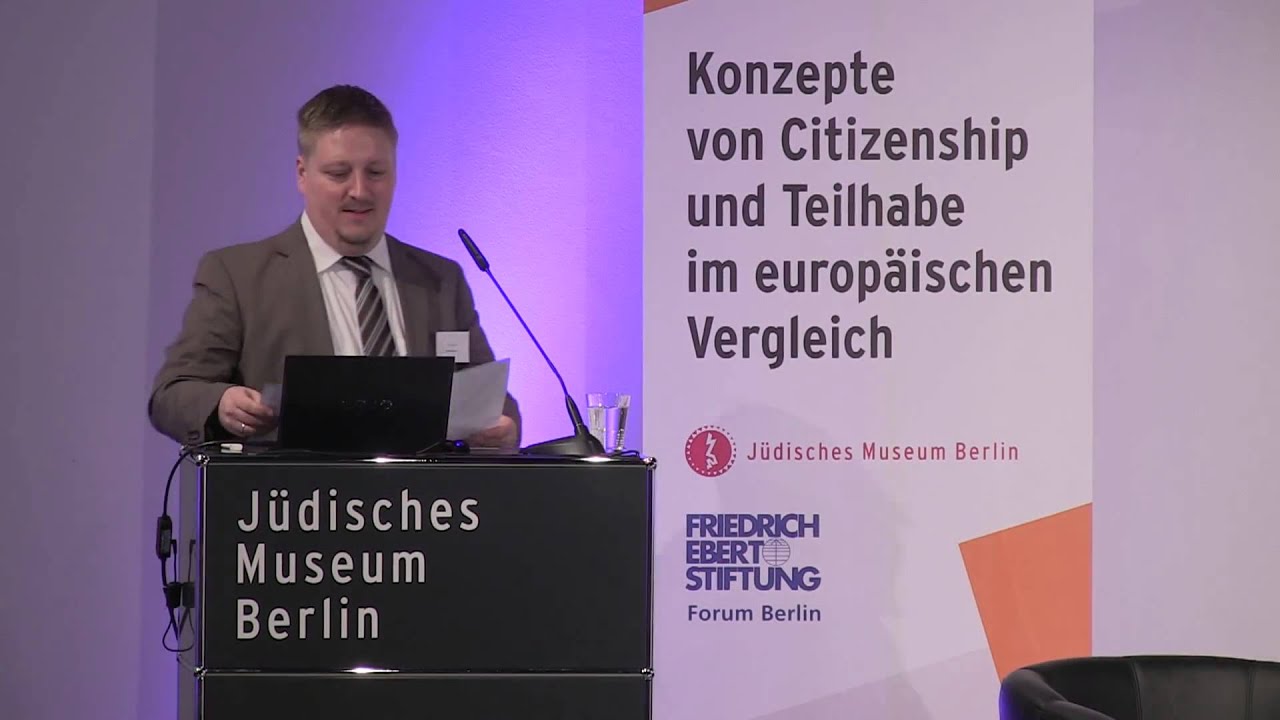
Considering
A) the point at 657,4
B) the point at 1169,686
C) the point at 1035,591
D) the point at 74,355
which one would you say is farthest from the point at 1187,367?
the point at 74,355

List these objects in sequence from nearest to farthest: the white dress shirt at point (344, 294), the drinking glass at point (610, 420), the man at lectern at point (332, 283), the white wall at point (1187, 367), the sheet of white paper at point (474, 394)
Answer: the sheet of white paper at point (474, 394), the drinking glass at point (610, 420), the man at lectern at point (332, 283), the white dress shirt at point (344, 294), the white wall at point (1187, 367)

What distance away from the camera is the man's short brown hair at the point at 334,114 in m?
3.12

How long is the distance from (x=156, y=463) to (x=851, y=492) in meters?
2.05

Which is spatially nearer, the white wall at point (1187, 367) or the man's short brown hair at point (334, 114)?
the man's short brown hair at point (334, 114)

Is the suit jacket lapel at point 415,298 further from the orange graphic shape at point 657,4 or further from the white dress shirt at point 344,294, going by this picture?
the orange graphic shape at point 657,4

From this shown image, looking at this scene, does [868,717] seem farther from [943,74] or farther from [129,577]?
[129,577]

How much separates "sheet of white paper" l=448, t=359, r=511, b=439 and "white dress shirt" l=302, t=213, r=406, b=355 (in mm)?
919

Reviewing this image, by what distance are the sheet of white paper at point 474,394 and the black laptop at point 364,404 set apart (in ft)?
0.56

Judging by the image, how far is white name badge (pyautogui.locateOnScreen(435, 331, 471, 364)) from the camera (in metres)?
3.13

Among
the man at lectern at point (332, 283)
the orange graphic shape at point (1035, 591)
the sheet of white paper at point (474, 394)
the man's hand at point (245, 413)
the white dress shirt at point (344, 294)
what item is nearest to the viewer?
the sheet of white paper at point (474, 394)

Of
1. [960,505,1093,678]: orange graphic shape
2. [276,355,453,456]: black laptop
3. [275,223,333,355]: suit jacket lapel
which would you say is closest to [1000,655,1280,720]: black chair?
[960,505,1093,678]: orange graphic shape

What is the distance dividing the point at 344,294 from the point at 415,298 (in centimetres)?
17

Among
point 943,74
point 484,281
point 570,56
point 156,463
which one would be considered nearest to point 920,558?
point 943,74

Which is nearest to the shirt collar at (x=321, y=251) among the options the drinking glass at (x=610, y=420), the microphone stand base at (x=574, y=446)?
the drinking glass at (x=610, y=420)
